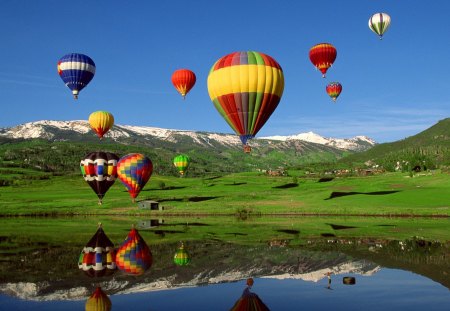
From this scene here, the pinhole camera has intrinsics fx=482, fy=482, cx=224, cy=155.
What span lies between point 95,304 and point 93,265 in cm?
993

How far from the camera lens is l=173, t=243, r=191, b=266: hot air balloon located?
1211 inches

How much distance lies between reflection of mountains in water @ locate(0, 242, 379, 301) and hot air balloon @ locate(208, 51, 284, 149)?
1451 centimetres

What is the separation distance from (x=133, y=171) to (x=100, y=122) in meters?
36.8

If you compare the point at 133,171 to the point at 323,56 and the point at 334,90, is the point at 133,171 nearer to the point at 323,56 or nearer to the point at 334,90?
the point at 323,56

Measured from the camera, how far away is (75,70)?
79.5 metres

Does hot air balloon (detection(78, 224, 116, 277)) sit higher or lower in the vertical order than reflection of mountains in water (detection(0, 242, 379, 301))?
higher

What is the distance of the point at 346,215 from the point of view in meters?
69.9

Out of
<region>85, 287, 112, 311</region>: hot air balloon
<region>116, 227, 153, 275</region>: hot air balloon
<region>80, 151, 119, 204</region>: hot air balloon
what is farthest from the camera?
<region>80, 151, 119, 204</region>: hot air balloon

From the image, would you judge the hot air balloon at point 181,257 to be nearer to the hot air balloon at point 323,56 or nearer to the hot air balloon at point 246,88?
the hot air balloon at point 246,88

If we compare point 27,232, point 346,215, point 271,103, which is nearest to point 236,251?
point 271,103

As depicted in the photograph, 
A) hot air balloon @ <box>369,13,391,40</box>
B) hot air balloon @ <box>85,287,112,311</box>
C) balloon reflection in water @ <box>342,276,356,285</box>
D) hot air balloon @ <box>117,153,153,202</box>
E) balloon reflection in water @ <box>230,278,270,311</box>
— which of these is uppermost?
hot air balloon @ <box>369,13,391,40</box>

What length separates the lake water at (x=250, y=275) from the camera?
20734 millimetres

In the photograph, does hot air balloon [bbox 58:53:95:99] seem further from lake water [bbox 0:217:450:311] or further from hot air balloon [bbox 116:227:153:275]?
hot air balloon [bbox 116:227:153:275]

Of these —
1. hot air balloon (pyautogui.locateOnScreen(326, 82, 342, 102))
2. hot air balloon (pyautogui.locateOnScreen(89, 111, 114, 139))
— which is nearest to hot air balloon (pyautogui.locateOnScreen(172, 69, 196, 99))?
hot air balloon (pyautogui.locateOnScreen(89, 111, 114, 139))
